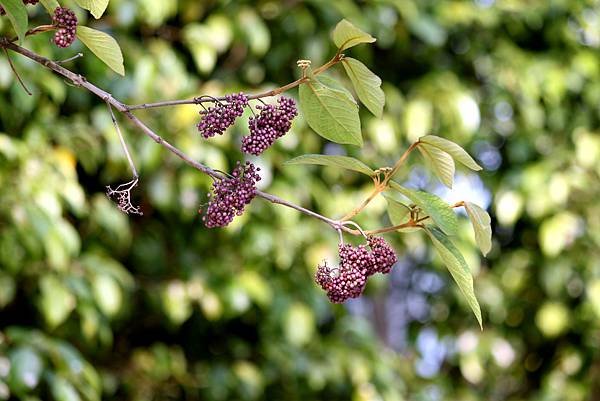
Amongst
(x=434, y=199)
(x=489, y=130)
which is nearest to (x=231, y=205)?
(x=434, y=199)

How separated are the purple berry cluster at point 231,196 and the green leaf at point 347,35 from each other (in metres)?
0.13

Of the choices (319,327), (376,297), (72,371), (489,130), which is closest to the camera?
(72,371)

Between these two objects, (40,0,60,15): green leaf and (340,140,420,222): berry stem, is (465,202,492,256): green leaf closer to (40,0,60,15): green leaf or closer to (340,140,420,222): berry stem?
(340,140,420,222): berry stem

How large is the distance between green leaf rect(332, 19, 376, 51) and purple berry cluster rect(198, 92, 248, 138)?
92 mm

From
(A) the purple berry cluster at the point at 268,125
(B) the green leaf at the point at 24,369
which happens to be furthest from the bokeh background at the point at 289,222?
(A) the purple berry cluster at the point at 268,125

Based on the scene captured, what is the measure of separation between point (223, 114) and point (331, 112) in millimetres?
92

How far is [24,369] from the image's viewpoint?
5.71 feet

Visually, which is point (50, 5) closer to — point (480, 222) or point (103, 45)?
point (103, 45)

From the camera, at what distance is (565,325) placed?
242 cm

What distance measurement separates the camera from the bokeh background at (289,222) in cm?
188

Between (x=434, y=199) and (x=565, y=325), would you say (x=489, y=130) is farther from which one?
(x=434, y=199)

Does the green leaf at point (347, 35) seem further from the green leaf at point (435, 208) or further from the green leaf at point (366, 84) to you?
the green leaf at point (435, 208)

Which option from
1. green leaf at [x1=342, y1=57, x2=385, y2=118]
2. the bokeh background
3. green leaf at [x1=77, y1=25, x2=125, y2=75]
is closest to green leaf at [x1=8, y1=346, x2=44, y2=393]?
the bokeh background

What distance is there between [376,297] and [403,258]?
20 cm
